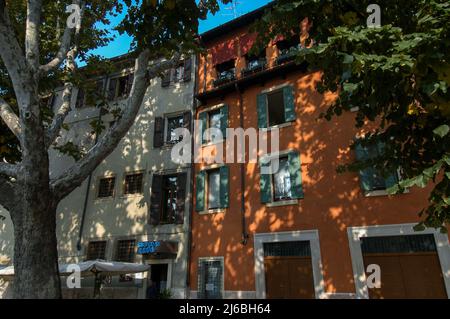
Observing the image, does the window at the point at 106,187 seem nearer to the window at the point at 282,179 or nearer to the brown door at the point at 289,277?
the window at the point at 282,179

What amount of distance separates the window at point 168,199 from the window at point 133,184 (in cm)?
100

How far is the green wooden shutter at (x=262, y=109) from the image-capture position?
13.1 m

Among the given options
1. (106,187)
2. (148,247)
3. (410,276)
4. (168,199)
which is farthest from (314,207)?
(106,187)

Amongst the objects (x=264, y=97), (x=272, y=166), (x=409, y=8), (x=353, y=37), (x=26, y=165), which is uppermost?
(x=264, y=97)

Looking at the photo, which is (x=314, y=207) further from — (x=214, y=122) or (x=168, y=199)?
(x=168, y=199)

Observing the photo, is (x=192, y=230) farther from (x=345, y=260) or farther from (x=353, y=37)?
(x=353, y=37)

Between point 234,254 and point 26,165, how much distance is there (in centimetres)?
781

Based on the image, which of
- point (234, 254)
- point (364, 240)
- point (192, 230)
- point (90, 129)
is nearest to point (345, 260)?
point (364, 240)

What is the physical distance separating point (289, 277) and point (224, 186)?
161 inches

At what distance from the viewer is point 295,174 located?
1155 centimetres

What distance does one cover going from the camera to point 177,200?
1365 centimetres

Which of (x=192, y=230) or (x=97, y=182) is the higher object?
(x=97, y=182)

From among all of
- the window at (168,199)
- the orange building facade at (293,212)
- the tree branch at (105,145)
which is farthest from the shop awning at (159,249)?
the tree branch at (105,145)

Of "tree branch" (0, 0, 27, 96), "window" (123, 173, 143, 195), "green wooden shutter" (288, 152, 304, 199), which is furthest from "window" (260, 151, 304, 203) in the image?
"tree branch" (0, 0, 27, 96)
